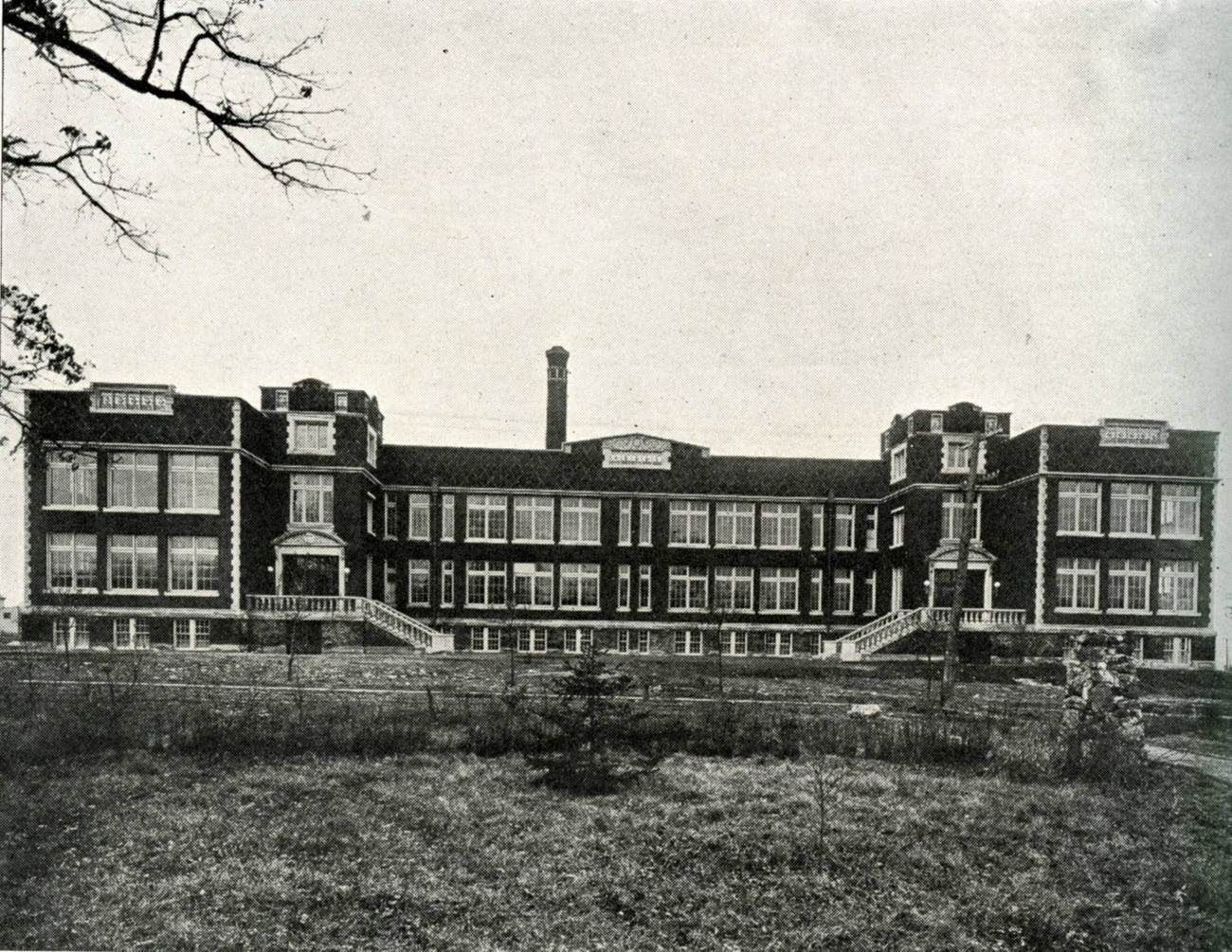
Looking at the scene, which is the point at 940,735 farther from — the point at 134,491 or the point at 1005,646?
the point at 134,491

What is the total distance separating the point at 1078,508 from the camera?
26125mm

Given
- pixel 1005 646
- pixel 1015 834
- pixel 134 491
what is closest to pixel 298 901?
pixel 1015 834

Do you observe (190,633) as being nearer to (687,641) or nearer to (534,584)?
(534,584)

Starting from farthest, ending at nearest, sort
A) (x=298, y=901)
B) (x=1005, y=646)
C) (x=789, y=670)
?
(x=1005, y=646)
(x=789, y=670)
(x=298, y=901)

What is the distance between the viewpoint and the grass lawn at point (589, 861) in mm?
6738

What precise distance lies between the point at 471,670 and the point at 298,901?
13.5 m

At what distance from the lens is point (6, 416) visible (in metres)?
8.36

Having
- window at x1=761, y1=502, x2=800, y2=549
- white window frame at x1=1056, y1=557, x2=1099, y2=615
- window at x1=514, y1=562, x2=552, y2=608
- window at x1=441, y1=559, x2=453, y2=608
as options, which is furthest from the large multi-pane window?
white window frame at x1=1056, y1=557, x2=1099, y2=615

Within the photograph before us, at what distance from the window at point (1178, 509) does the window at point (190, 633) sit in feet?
96.7

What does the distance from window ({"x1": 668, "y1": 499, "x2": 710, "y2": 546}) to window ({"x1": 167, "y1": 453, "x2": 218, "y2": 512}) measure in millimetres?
16615

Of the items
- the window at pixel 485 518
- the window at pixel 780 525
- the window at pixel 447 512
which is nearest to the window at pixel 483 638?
the window at pixel 485 518

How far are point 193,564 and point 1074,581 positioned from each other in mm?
27811

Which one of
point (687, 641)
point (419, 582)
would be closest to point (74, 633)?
point (419, 582)

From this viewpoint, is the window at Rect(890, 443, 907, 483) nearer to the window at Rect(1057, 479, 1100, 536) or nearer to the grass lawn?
the window at Rect(1057, 479, 1100, 536)
